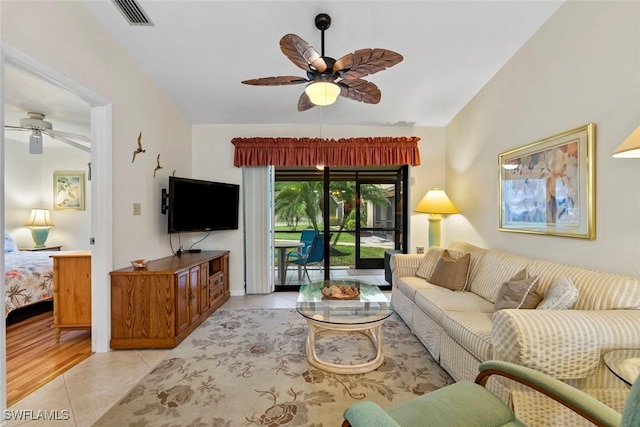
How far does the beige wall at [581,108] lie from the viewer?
5.51 feet

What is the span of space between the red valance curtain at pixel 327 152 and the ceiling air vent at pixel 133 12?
178cm

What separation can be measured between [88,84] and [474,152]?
397 centimetres

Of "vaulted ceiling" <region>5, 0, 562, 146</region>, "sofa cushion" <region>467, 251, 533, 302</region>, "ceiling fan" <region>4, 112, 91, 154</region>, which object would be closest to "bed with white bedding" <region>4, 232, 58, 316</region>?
"ceiling fan" <region>4, 112, 91, 154</region>

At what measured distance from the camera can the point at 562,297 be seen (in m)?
1.62

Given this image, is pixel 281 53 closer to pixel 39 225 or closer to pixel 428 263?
pixel 428 263

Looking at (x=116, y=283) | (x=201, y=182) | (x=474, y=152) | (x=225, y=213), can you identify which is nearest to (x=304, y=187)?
(x=225, y=213)

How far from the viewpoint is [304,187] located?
172 inches

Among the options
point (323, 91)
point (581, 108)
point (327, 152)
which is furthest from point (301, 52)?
point (327, 152)

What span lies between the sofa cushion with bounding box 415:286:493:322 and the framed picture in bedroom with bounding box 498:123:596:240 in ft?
2.62

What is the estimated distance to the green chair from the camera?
2.89 feet

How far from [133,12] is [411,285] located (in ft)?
11.4

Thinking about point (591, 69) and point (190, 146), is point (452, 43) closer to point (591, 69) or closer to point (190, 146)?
point (591, 69)

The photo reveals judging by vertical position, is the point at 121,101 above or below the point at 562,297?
above

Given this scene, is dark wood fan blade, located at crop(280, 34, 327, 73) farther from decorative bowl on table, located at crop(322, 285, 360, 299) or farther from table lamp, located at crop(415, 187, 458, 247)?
table lamp, located at crop(415, 187, 458, 247)
